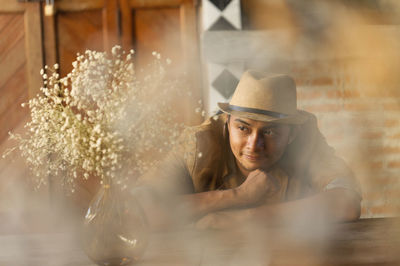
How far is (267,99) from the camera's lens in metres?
1.71

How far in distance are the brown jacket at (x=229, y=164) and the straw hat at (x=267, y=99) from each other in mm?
138

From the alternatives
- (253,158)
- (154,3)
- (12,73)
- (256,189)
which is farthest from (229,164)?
(12,73)

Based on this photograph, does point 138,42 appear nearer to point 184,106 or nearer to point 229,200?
point 184,106

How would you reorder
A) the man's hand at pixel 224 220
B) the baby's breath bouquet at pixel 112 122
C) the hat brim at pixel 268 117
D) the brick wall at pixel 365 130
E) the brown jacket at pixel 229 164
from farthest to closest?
the brick wall at pixel 365 130, the brown jacket at pixel 229 164, the hat brim at pixel 268 117, the man's hand at pixel 224 220, the baby's breath bouquet at pixel 112 122

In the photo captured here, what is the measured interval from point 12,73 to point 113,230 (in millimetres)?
2600

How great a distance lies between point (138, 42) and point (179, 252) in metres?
2.38

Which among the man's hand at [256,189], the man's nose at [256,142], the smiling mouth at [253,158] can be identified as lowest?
the man's hand at [256,189]

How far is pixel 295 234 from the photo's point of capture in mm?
1181

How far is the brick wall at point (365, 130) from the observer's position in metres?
2.94

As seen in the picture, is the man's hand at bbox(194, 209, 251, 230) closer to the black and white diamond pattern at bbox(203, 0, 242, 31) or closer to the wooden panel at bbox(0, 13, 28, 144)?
the black and white diamond pattern at bbox(203, 0, 242, 31)

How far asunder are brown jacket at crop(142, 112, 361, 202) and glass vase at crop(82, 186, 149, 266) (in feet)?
2.43

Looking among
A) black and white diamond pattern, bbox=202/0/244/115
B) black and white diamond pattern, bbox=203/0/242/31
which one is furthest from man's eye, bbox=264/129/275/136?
black and white diamond pattern, bbox=203/0/242/31

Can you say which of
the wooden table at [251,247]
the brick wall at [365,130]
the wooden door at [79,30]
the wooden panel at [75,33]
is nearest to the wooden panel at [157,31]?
the wooden door at [79,30]

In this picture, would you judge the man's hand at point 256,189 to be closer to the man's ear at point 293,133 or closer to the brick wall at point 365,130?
the man's ear at point 293,133
